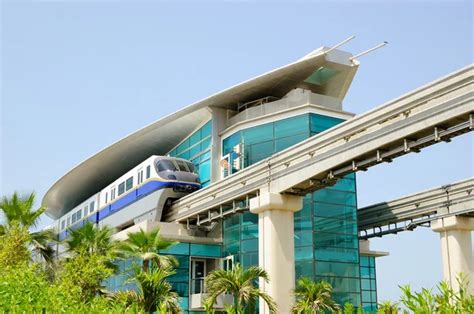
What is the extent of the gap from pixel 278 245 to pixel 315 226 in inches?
184

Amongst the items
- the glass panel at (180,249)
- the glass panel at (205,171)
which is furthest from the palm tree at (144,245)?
the glass panel at (205,171)

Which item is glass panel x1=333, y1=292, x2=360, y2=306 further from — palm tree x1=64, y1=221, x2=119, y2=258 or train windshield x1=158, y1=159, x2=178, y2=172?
train windshield x1=158, y1=159, x2=178, y2=172

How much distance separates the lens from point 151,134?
39.2 meters

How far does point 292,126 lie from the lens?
29.8 metres

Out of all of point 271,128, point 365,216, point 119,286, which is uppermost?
point 271,128

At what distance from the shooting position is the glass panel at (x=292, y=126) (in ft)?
96.9

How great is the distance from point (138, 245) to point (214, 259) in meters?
8.53

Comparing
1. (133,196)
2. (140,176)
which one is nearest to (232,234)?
(140,176)

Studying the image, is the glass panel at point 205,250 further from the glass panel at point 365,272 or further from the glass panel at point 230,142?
the glass panel at point 365,272

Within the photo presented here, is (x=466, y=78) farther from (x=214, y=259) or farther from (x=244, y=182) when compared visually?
(x=214, y=259)

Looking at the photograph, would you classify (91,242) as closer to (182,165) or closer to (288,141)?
(182,165)

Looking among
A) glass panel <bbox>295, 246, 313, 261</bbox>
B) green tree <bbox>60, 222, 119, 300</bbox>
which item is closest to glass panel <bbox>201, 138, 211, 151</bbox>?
green tree <bbox>60, 222, 119, 300</bbox>

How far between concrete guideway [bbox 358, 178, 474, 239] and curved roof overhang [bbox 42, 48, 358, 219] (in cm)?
691

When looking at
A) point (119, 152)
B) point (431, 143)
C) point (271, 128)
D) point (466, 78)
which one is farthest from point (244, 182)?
point (119, 152)
